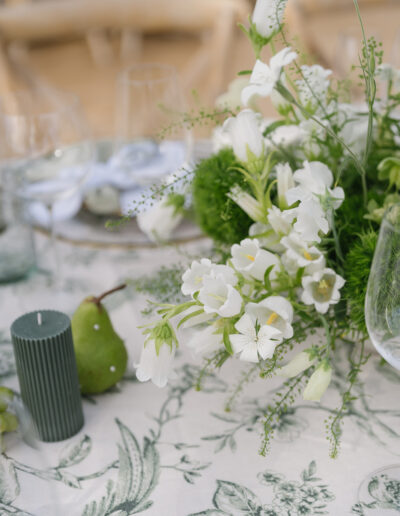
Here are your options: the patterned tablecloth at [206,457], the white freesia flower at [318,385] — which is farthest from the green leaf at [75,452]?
the white freesia flower at [318,385]

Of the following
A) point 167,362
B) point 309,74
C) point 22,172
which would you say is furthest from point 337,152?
point 22,172

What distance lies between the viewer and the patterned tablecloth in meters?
0.63

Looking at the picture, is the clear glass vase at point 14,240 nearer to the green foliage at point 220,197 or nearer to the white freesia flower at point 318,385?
the green foliage at point 220,197

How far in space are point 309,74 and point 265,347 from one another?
302 mm

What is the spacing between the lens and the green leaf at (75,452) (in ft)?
2.25

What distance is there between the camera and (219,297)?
2.02 ft

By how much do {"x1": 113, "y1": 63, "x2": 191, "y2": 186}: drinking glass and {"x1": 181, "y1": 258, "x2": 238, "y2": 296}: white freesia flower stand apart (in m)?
0.39

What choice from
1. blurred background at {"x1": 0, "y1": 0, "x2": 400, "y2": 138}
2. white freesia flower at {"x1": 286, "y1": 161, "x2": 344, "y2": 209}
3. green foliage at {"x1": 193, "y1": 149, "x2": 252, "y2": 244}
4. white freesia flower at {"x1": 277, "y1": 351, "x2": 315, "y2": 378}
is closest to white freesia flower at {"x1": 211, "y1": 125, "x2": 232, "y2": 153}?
green foliage at {"x1": 193, "y1": 149, "x2": 252, "y2": 244}

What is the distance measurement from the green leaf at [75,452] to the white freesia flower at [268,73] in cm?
39

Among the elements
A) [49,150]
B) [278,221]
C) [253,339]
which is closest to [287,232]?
[278,221]

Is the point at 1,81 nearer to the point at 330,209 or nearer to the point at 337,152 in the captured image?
the point at 337,152

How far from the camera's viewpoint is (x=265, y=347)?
1.96 ft

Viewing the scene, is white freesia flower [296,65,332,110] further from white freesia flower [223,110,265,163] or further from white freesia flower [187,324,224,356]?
white freesia flower [187,324,224,356]

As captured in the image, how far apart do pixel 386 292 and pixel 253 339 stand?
12 cm
